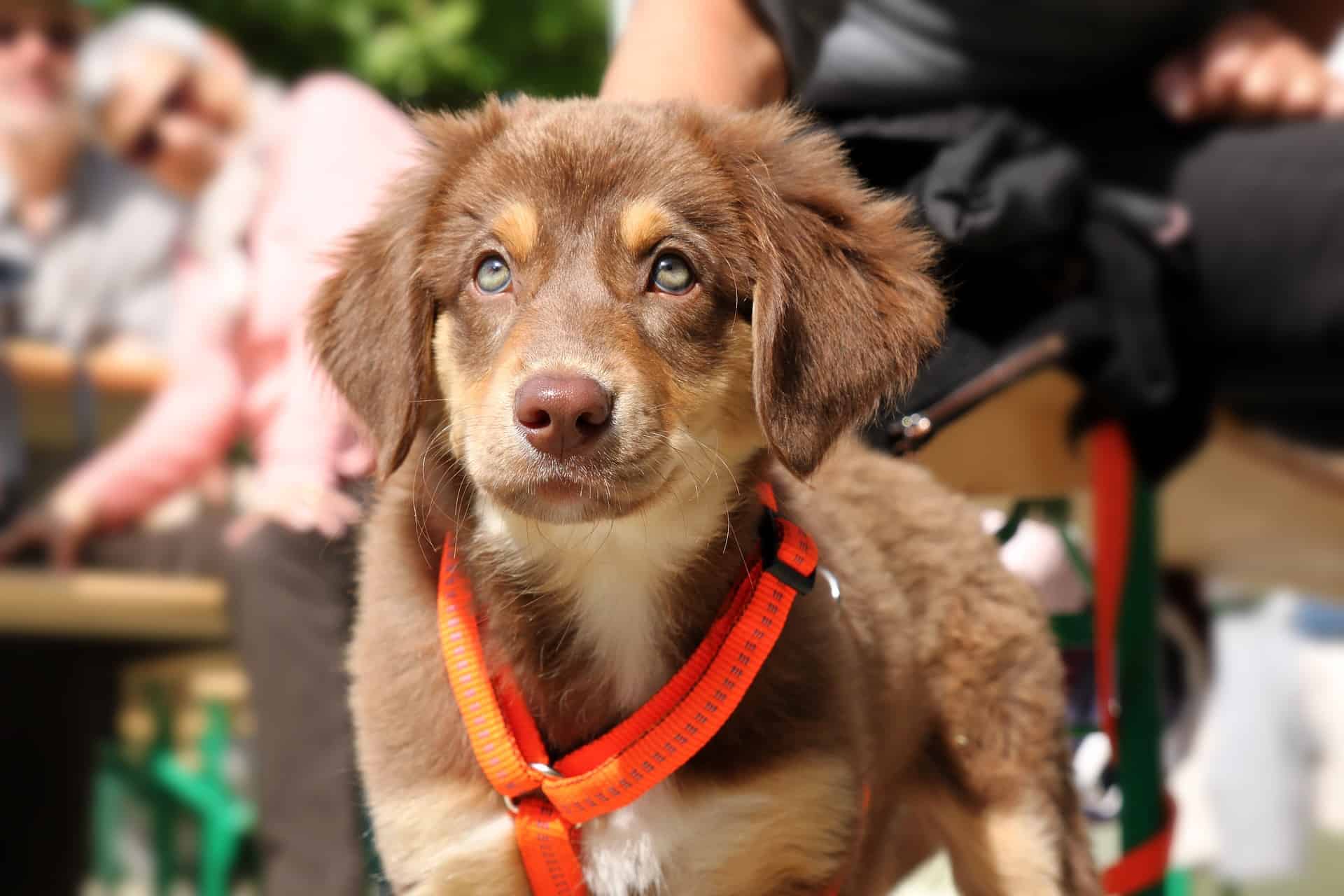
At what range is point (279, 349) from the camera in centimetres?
506

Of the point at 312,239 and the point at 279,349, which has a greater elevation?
the point at 312,239

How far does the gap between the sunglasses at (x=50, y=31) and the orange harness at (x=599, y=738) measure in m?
5.34

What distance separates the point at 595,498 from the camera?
7.97ft

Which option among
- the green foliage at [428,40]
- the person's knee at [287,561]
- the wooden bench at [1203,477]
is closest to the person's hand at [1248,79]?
the wooden bench at [1203,477]

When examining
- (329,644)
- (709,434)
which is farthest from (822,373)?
(329,644)

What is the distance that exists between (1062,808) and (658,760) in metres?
1.17

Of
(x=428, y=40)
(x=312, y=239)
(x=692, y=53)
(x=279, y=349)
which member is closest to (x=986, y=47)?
(x=692, y=53)

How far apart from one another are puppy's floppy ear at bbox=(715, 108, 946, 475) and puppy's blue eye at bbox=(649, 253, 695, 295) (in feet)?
0.40

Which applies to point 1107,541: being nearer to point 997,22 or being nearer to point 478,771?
point 997,22

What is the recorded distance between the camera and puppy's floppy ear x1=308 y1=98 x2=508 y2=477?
2.62m

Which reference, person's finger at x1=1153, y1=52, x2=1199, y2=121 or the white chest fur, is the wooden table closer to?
the white chest fur

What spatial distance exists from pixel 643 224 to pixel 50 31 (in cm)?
530

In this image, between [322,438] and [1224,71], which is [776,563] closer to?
[1224,71]

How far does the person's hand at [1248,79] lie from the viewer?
11.3ft
